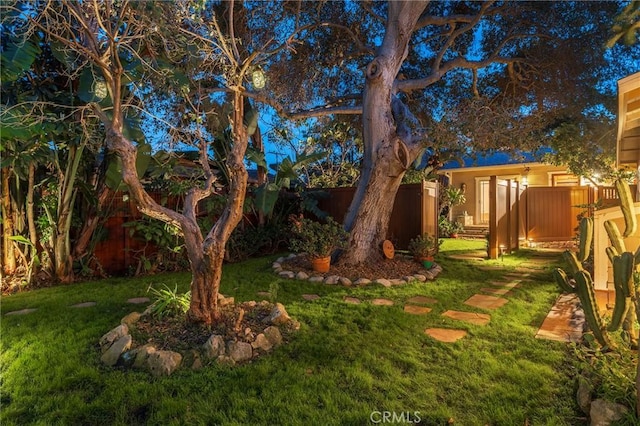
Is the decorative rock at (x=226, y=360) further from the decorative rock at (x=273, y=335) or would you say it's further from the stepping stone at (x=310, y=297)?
the stepping stone at (x=310, y=297)

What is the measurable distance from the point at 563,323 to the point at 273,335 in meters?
3.42

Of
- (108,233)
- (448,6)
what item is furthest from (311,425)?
(448,6)

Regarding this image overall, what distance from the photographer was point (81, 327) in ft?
12.8

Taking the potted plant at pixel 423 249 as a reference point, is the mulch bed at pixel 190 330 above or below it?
below

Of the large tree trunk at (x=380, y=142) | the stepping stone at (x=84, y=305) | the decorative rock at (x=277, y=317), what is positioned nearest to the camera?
the decorative rock at (x=277, y=317)

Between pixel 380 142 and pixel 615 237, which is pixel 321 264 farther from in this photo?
pixel 615 237

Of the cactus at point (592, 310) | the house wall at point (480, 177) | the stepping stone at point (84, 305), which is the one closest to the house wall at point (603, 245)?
the cactus at point (592, 310)

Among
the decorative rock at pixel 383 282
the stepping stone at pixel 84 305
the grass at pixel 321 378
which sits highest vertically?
the decorative rock at pixel 383 282

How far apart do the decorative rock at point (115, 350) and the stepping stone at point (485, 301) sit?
169 inches

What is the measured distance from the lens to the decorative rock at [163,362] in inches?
114

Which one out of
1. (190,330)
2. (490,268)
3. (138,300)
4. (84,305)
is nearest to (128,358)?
(190,330)

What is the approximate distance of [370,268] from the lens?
7.05 metres

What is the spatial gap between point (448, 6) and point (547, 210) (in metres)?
7.48

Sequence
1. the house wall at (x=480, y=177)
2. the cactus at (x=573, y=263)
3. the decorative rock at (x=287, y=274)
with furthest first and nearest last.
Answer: the house wall at (x=480, y=177) < the decorative rock at (x=287, y=274) < the cactus at (x=573, y=263)
